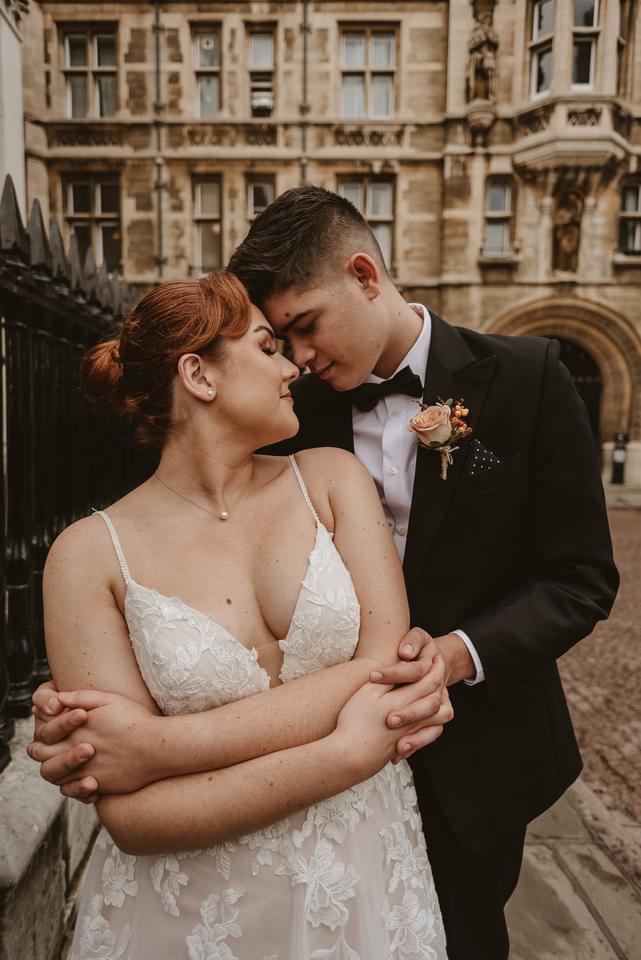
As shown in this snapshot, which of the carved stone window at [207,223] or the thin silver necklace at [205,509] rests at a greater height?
the carved stone window at [207,223]

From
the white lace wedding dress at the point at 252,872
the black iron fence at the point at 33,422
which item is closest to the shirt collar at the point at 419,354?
the white lace wedding dress at the point at 252,872

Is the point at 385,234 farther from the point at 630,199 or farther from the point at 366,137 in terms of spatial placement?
the point at 630,199

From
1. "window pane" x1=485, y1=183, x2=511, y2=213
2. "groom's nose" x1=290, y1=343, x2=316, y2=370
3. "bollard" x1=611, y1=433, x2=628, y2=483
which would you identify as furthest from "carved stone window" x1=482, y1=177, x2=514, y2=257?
"groom's nose" x1=290, y1=343, x2=316, y2=370

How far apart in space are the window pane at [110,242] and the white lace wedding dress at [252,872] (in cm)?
1514

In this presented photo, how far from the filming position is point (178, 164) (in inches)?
564

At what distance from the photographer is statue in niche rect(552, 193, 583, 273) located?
1390cm

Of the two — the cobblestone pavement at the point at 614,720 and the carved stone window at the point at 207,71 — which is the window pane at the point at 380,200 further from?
the cobblestone pavement at the point at 614,720

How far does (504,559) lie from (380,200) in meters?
14.6

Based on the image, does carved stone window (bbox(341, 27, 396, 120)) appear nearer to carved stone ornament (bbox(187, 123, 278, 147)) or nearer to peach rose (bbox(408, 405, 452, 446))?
carved stone ornament (bbox(187, 123, 278, 147))

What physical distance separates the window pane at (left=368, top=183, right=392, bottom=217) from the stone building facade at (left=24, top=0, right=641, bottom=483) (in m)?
0.03

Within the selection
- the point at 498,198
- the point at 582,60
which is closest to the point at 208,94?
the point at 498,198

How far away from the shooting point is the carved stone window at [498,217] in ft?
46.3

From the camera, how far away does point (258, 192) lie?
47.9 ft

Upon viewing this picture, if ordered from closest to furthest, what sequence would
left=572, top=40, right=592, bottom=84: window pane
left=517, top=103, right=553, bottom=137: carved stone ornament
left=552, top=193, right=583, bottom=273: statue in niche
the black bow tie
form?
the black bow tie, left=517, top=103, right=553, bottom=137: carved stone ornament, left=572, top=40, right=592, bottom=84: window pane, left=552, top=193, right=583, bottom=273: statue in niche
